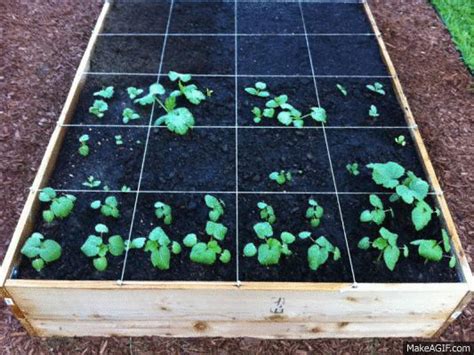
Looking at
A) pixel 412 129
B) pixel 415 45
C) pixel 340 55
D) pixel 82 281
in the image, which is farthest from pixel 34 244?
pixel 415 45

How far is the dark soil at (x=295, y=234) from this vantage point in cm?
171

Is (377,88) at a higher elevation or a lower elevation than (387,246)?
higher

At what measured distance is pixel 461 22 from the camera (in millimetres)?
3348

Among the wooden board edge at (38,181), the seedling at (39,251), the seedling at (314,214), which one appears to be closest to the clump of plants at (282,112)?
the seedling at (314,214)

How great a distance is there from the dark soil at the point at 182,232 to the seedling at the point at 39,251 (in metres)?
0.29

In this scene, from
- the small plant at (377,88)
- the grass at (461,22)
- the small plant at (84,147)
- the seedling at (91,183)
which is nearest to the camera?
the seedling at (91,183)

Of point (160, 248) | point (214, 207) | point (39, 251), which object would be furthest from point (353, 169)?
point (39, 251)

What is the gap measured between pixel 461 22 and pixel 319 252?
8.69ft

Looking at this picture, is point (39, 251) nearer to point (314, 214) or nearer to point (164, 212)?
point (164, 212)

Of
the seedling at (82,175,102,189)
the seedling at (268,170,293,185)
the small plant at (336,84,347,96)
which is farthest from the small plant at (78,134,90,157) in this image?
the small plant at (336,84,347,96)

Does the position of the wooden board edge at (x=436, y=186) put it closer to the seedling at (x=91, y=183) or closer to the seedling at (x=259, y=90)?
the seedling at (x=259, y=90)

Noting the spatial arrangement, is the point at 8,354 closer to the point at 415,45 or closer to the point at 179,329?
the point at 179,329

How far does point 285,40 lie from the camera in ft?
9.09

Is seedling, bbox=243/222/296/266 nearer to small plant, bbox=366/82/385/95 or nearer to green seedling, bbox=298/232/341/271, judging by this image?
green seedling, bbox=298/232/341/271
